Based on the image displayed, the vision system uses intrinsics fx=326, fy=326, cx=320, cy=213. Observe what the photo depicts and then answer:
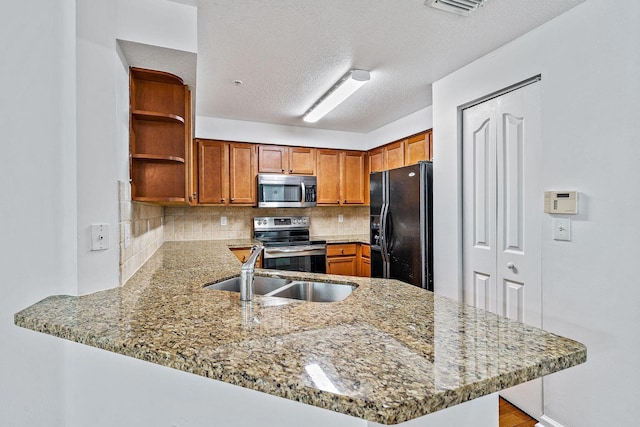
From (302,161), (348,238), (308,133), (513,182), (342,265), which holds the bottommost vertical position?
(342,265)

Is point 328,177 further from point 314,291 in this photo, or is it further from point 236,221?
point 314,291

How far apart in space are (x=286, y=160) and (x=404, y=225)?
186 centimetres

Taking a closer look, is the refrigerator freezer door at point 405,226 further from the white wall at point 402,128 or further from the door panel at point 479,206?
the white wall at point 402,128

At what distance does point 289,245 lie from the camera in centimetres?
404

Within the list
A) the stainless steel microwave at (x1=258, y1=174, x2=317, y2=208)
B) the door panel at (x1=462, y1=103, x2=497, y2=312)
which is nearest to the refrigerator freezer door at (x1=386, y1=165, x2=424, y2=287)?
the door panel at (x1=462, y1=103, x2=497, y2=312)

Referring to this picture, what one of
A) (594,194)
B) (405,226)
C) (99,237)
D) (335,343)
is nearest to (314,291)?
(335,343)

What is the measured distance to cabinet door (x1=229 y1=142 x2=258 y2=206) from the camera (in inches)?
156

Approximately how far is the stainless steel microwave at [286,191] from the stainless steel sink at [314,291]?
7.81 ft

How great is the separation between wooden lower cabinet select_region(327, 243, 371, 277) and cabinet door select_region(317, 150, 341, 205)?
636 millimetres

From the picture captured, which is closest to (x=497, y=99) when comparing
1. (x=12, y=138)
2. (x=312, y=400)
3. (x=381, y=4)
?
(x=381, y=4)

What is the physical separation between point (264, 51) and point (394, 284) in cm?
183

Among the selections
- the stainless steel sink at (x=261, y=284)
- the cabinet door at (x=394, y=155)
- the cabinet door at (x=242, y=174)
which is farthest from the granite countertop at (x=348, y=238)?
the stainless steel sink at (x=261, y=284)

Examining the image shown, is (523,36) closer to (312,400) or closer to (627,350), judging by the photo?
(627,350)

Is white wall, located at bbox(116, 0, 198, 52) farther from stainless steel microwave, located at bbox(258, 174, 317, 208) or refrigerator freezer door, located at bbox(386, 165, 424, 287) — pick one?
stainless steel microwave, located at bbox(258, 174, 317, 208)
